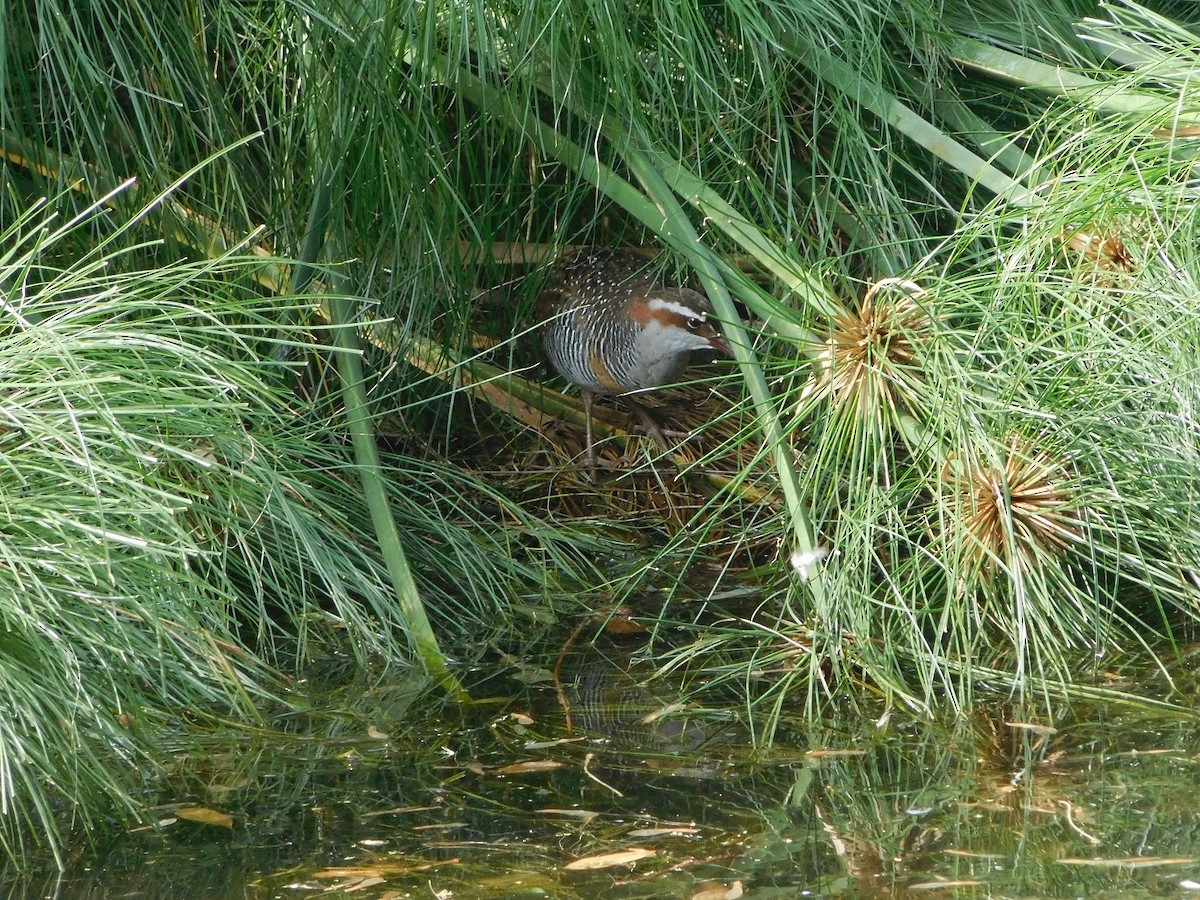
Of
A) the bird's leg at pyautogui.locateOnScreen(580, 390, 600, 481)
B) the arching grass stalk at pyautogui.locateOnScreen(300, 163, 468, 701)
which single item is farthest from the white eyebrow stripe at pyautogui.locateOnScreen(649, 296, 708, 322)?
the arching grass stalk at pyautogui.locateOnScreen(300, 163, 468, 701)

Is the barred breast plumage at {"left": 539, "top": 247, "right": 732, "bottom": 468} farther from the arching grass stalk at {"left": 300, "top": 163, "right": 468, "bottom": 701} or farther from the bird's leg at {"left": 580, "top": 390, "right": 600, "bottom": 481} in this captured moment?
the arching grass stalk at {"left": 300, "top": 163, "right": 468, "bottom": 701}

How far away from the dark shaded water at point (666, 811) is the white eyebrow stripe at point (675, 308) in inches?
67.1

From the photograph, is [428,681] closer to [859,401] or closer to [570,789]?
[570,789]

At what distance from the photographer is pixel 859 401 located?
3.01 meters

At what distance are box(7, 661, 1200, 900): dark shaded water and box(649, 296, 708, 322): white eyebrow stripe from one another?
5.59 ft

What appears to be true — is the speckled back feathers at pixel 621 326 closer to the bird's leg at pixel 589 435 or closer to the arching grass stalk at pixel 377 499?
the bird's leg at pixel 589 435

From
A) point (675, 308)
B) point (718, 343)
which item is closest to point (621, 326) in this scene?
point (675, 308)

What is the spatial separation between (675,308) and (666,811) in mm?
2324

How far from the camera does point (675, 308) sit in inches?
186

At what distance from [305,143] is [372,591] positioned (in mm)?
1300

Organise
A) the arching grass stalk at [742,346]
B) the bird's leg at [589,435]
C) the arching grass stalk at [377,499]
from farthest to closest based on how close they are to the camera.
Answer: the bird's leg at [589,435], the arching grass stalk at [377,499], the arching grass stalk at [742,346]

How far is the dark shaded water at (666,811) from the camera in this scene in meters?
2.45

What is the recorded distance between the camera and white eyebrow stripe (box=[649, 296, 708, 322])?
4.66 meters

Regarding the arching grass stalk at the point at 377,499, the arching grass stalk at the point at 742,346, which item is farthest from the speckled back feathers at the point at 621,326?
the arching grass stalk at the point at 377,499
